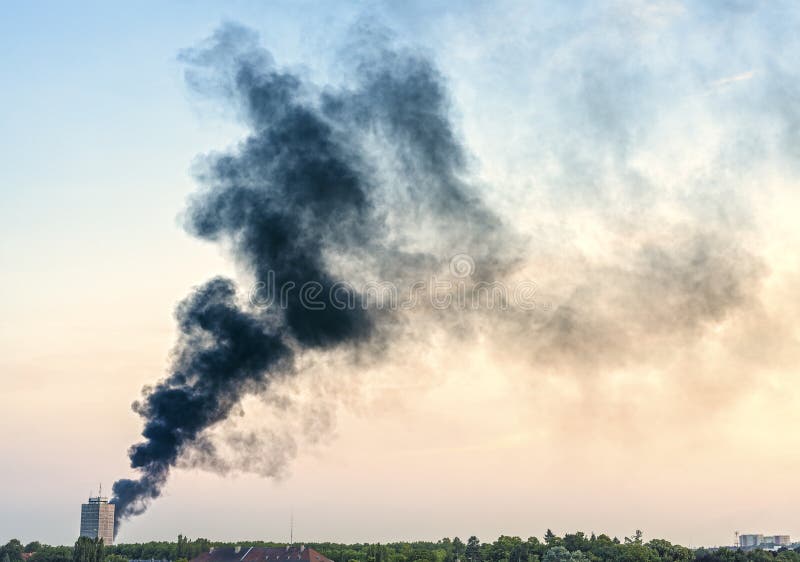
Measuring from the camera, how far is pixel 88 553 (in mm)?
178500

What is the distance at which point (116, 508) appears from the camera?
6432 inches

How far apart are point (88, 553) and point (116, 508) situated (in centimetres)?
2183

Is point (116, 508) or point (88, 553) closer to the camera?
point (116, 508)
